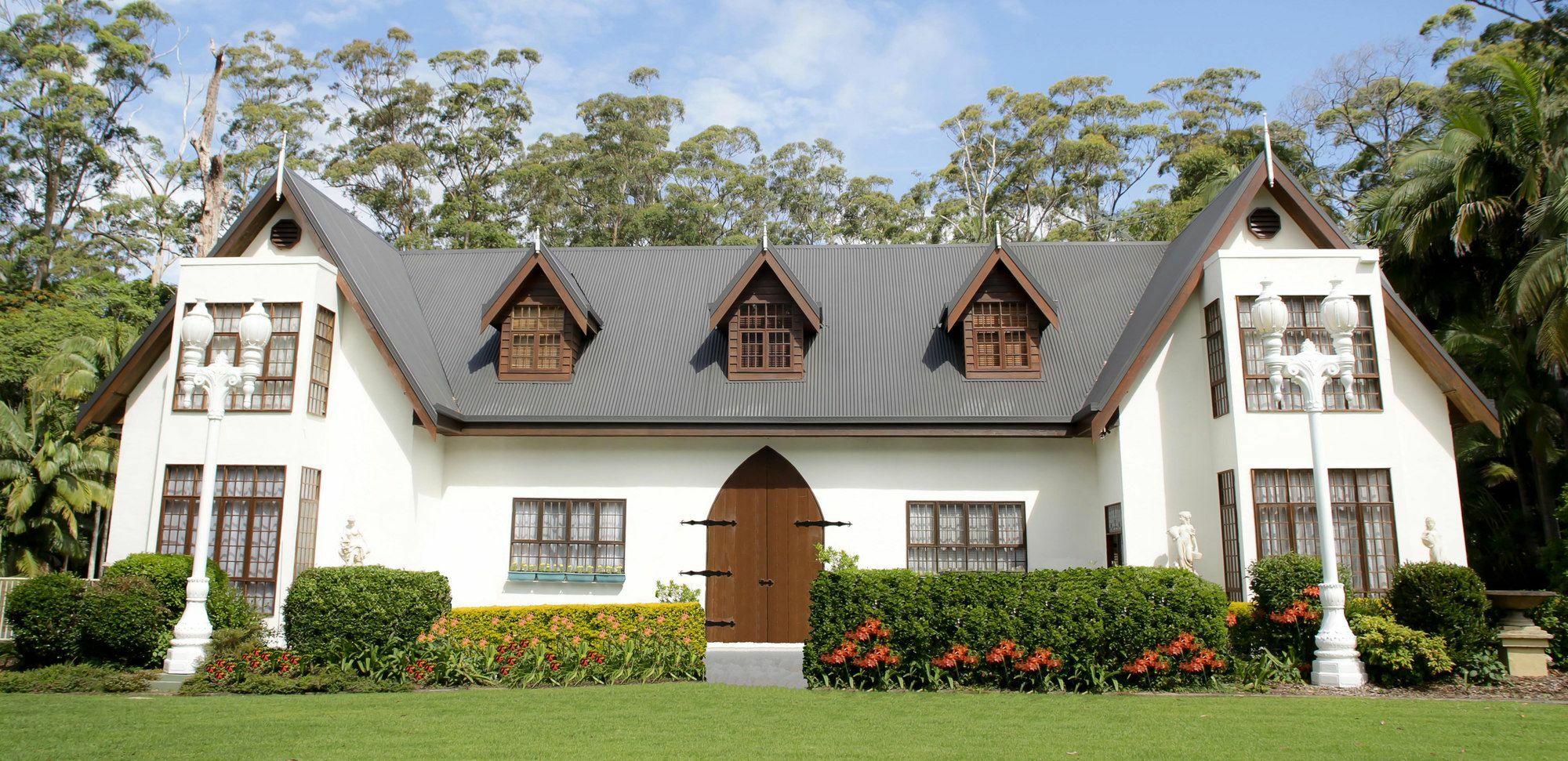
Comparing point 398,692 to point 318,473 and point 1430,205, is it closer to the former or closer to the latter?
point 318,473

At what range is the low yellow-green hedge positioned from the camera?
14008mm

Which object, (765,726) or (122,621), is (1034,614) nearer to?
(765,726)

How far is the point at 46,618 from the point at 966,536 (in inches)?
528

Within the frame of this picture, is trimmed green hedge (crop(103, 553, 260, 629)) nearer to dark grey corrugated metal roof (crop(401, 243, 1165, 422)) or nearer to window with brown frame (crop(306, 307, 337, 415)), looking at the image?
window with brown frame (crop(306, 307, 337, 415))

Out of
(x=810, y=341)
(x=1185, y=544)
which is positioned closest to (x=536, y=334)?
(x=810, y=341)

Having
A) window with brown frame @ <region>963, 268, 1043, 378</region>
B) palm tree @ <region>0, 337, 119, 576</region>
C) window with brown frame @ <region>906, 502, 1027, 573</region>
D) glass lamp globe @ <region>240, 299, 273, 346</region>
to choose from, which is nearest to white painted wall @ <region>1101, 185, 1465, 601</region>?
window with brown frame @ <region>906, 502, 1027, 573</region>

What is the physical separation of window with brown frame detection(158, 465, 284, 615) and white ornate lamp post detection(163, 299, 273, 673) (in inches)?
57.8

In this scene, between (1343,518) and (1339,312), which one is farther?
(1343,518)

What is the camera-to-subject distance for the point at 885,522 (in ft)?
60.2

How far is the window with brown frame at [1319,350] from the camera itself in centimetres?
1666

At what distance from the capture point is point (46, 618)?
1409 cm

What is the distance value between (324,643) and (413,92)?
40.3 meters

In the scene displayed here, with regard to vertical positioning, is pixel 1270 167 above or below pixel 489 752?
above

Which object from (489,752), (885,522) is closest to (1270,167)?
(885,522)
